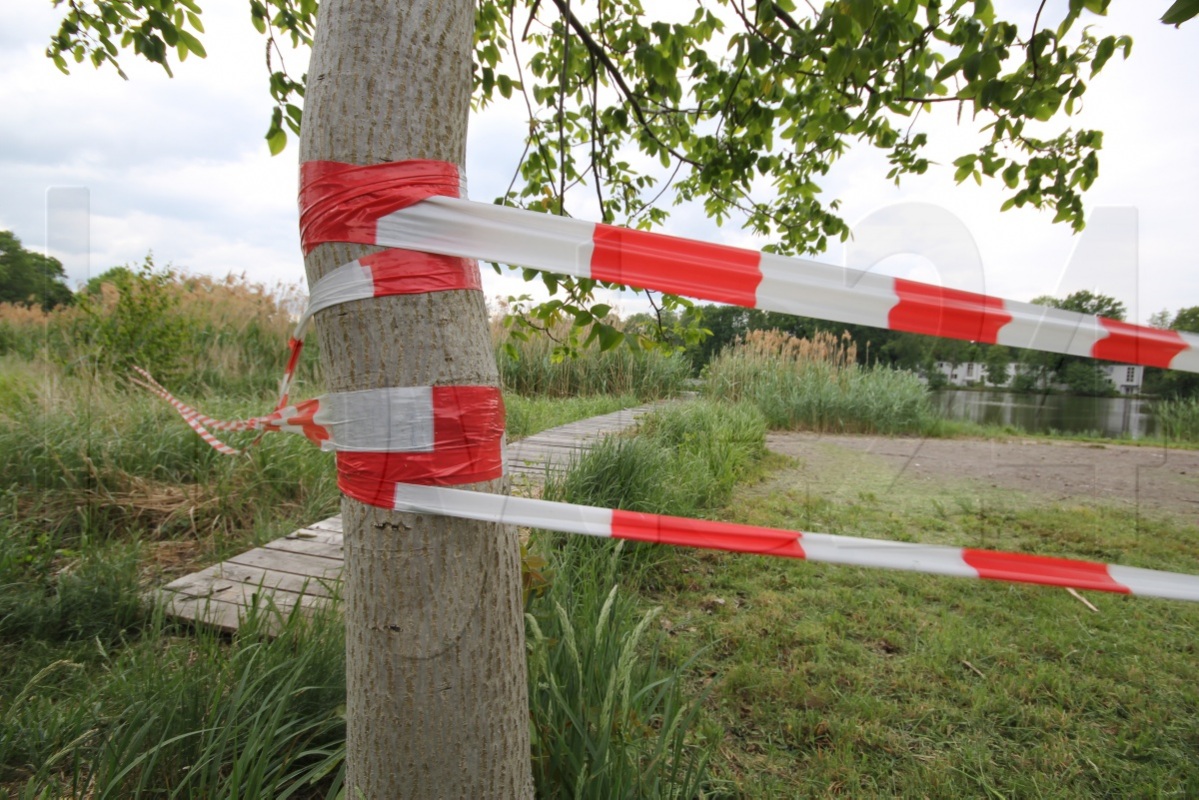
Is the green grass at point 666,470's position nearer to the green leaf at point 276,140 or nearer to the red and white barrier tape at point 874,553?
the red and white barrier tape at point 874,553

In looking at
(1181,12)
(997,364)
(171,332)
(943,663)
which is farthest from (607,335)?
(171,332)

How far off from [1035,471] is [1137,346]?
464mm

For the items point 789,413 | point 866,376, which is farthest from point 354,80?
point 789,413

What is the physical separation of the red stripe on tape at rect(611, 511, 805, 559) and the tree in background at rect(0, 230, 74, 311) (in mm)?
8057

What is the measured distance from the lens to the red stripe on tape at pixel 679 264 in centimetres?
111

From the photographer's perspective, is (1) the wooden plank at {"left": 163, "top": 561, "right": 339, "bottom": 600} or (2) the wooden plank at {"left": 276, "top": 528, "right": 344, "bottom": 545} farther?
(2) the wooden plank at {"left": 276, "top": 528, "right": 344, "bottom": 545}

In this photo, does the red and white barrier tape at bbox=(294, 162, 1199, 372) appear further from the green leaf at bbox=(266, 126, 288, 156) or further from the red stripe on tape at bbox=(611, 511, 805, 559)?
the green leaf at bbox=(266, 126, 288, 156)

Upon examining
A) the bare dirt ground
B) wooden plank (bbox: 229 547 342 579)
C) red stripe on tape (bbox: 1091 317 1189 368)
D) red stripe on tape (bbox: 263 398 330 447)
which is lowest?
wooden plank (bbox: 229 547 342 579)

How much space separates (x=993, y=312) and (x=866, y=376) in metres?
0.58

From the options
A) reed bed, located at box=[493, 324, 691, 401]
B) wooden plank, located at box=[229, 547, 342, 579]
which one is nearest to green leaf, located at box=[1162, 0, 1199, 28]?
reed bed, located at box=[493, 324, 691, 401]

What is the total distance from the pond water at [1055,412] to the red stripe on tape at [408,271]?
118 centimetres

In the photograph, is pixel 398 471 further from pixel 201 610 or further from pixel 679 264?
pixel 201 610

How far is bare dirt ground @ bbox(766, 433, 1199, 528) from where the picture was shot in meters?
1.48

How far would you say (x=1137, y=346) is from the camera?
118 centimetres
